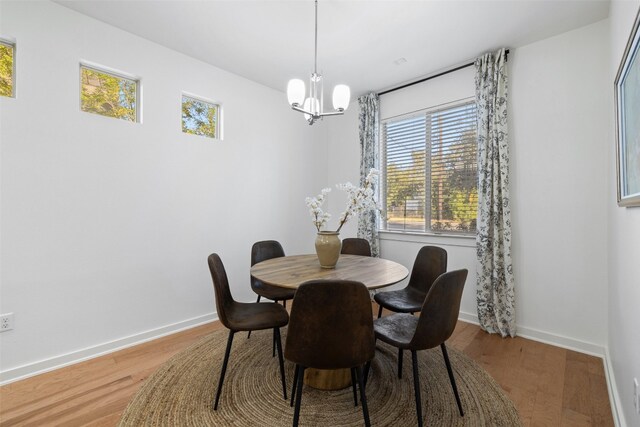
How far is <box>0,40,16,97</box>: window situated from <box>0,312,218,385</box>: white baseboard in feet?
6.45

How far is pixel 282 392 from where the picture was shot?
1922 millimetres

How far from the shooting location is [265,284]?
2.70 m

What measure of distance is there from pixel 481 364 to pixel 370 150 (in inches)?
104

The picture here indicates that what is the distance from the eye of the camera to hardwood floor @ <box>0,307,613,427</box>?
172 cm

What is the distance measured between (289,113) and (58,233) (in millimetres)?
2808

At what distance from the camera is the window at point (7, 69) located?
2082mm

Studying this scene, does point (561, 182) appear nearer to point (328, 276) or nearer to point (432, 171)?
point (432, 171)

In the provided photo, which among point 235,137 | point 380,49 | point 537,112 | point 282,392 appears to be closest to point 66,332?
point 282,392

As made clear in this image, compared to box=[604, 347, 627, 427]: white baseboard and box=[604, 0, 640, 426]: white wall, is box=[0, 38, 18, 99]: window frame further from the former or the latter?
box=[604, 347, 627, 427]: white baseboard

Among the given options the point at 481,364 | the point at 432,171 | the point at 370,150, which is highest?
the point at 370,150

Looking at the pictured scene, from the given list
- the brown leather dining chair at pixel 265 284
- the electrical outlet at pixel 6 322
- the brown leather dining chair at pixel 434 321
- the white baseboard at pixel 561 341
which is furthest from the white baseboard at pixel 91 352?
the white baseboard at pixel 561 341

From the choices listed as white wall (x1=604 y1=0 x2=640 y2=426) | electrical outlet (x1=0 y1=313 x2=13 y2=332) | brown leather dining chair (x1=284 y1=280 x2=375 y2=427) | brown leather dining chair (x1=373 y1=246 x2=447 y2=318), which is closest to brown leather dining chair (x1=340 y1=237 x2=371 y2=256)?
brown leather dining chair (x1=373 y1=246 x2=447 y2=318)

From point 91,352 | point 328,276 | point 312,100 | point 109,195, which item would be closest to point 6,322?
point 91,352

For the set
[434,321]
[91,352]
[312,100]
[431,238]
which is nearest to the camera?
[434,321]
